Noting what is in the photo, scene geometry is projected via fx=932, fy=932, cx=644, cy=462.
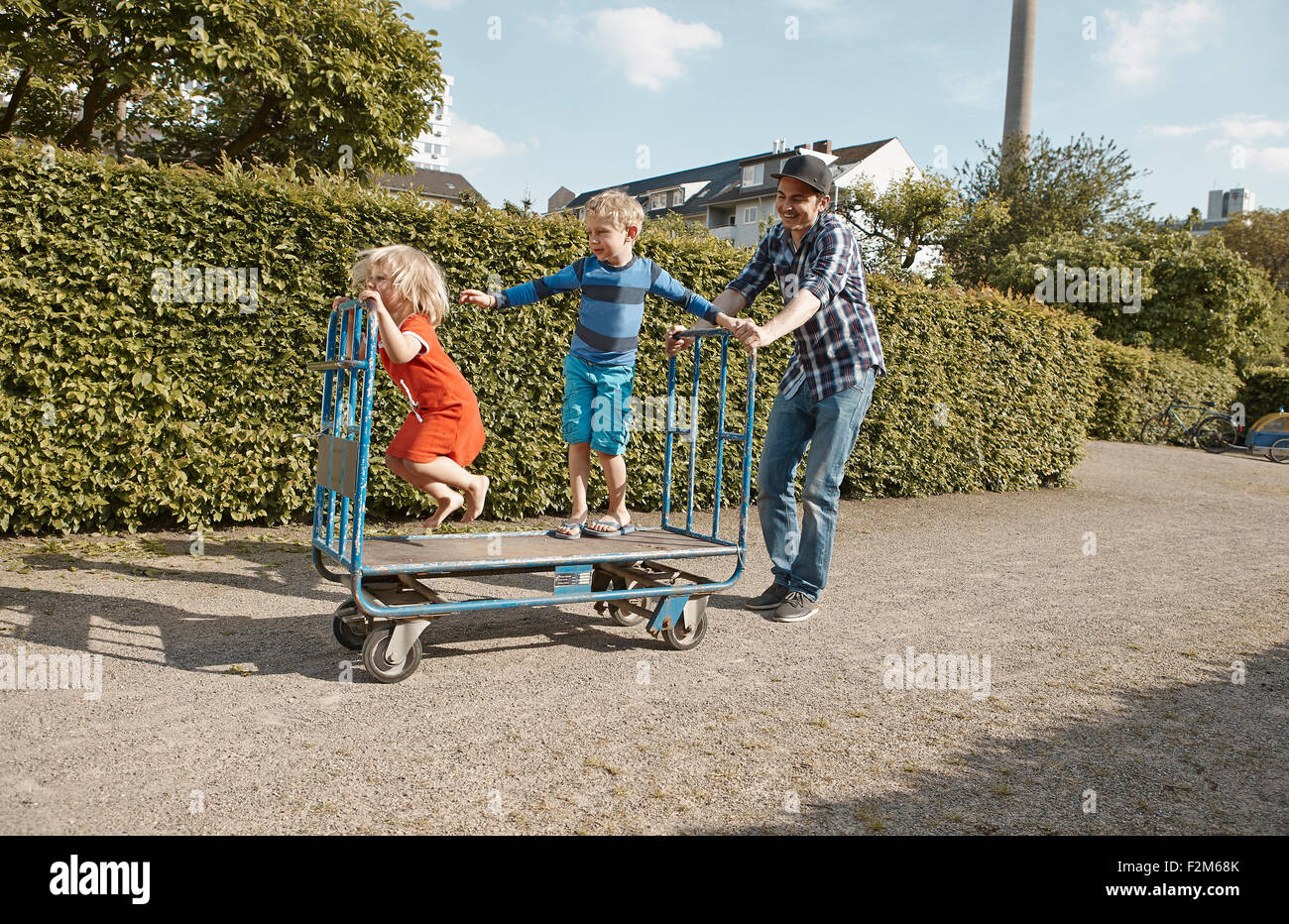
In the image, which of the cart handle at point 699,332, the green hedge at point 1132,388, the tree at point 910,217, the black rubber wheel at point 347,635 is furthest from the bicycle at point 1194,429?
the black rubber wheel at point 347,635

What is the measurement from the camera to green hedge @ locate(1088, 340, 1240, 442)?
20547mm

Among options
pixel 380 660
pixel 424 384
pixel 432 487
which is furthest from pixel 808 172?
pixel 380 660

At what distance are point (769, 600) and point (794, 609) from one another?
0.57 ft

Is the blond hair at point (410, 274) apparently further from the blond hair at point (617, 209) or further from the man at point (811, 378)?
the man at point (811, 378)

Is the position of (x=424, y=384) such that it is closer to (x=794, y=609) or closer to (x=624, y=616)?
(x=624, y=616)

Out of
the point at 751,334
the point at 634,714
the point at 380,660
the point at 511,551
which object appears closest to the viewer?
the point at 634,714

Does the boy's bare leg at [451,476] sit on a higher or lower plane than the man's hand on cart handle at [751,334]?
lower

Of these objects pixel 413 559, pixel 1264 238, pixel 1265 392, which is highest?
pixel 1264 238

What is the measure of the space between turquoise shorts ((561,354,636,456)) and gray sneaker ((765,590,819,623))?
124 centimetres

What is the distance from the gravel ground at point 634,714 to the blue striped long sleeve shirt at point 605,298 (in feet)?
4.71

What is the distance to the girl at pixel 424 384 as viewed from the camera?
4270mm

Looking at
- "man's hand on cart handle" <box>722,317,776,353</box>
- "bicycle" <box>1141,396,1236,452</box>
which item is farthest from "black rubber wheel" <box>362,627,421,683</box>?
"bicycle" <box>1141,396,1236,452</box>

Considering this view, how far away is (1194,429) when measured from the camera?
20469mm
